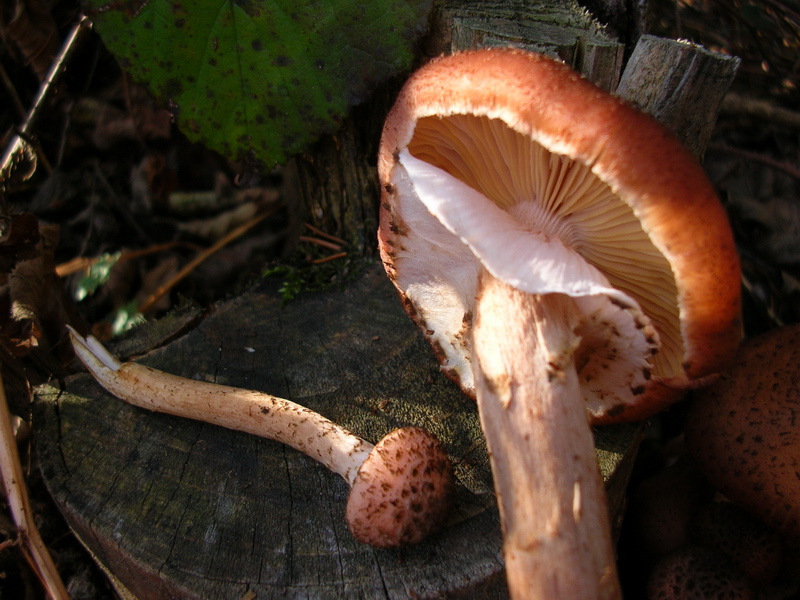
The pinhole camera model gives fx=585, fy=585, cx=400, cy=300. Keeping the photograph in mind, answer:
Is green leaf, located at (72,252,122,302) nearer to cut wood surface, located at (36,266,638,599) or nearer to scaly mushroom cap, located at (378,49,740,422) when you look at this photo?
cut wood surface, located at (36,266,638,599)

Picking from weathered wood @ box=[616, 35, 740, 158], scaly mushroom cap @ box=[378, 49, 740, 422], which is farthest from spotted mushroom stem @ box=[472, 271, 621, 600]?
weathered wood @ box=[616, 35, 740, 158]

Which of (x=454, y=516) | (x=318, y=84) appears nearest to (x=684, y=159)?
(x=454, y=516)

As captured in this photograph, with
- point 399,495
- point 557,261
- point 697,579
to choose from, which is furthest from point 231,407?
point 697,579

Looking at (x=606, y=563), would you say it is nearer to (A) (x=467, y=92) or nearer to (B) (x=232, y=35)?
(A) (x=467, y=92)

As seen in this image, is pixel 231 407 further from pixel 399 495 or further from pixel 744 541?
pixel 744 541

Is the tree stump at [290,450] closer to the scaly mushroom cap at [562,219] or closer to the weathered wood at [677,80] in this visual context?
the weathered wood at [677,80]

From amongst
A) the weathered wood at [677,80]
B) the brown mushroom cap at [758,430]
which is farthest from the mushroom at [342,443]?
the weathered wood at [677,80]
